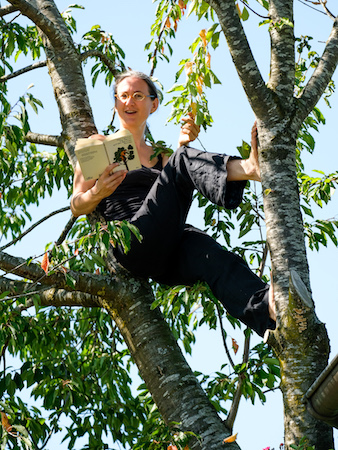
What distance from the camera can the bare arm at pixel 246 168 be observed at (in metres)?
3.26

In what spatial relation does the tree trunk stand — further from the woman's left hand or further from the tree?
the woman's left hand

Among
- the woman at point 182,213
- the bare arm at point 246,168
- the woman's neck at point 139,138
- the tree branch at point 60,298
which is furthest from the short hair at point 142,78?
the bare arm at point 246,168

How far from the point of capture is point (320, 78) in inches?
141

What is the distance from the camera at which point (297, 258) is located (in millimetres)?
3047

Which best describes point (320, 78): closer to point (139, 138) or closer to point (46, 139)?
point (139, 138)

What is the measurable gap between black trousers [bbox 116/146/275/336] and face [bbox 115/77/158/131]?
0.82m

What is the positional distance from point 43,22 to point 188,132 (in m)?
1.70

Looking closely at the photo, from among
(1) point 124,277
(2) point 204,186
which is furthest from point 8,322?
(2) point 204,186

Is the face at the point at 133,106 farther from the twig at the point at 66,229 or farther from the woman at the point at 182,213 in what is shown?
the twig at the point at 66,229

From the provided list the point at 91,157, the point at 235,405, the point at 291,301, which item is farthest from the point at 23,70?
the point at 291,301

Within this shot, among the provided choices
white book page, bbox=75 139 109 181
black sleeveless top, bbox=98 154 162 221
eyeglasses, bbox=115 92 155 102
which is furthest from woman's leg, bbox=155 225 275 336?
eyeglasses, bbox=115 92 155 102

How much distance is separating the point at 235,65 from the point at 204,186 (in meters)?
0.57

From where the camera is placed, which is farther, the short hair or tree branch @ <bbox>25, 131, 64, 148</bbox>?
tree branch @ <bbox>25, 131, 64, 148</bbox>

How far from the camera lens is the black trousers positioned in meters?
3.29
